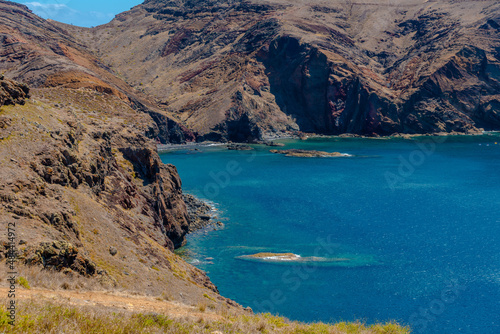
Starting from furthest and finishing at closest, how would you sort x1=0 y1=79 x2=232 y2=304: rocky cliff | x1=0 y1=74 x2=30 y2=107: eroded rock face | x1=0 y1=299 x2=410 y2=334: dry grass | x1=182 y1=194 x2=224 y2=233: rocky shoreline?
x1=182 y1=194 x2=224 y2=233: rocky shoreline → x1=0 y1=74 x2=30 y2=107: eroded rock face → x1=0 y1=79 x2=232 y2=304: rocky cliff → x1=0 y1=299 x2=410 y2=334: dry grass

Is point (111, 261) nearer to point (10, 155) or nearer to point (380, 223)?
point (10, 155)

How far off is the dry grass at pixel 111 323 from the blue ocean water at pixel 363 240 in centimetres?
2072

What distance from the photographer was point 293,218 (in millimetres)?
68750

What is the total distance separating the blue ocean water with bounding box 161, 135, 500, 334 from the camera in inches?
1580

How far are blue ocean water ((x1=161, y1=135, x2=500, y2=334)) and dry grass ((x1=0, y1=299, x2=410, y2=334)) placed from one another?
2072cm

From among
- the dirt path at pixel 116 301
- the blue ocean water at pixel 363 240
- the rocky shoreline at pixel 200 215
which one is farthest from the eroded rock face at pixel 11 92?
→ the rocky shoreline at pixel 200 215

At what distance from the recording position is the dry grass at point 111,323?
1206 cm

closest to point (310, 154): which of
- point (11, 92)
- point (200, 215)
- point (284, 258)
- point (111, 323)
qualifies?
point (200, 215)

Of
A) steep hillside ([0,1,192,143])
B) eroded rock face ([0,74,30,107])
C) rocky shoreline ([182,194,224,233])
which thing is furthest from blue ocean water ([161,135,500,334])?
steep hillside ([0,1,192,143])

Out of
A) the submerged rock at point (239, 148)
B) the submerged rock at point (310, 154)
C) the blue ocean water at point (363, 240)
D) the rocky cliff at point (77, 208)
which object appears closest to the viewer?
the rocky cliff at point (77, 208)

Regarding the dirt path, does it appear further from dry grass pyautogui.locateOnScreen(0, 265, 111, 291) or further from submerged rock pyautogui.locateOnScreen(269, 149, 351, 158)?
submerged rock pyautogui.locateOnScreen(269, 149, 351, 158)

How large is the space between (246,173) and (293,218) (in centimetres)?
4326

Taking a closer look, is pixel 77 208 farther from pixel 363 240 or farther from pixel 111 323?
pixel 363 240

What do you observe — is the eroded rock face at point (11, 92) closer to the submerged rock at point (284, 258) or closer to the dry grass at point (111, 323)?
the dry grass at point (111, 323)
